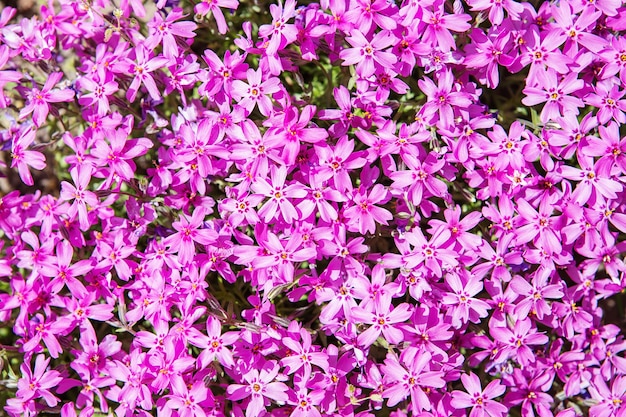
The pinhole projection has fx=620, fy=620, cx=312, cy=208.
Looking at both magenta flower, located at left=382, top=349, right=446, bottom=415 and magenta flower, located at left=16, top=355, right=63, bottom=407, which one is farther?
magenta flower, located at left=16, top=355, right=63, bottom=407

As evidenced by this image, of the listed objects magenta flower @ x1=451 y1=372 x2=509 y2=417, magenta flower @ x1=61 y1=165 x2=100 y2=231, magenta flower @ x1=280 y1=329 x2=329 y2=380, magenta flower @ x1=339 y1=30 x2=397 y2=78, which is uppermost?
magenta flower @ x1=339 y1=30 x2=397 y2=78

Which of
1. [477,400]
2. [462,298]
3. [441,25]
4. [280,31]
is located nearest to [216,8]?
[280,31]

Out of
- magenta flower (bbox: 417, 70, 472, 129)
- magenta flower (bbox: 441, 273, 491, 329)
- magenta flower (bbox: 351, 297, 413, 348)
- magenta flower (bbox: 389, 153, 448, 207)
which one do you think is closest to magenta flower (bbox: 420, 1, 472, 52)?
magenta flower (bbox: 417, 70, 472, 129)

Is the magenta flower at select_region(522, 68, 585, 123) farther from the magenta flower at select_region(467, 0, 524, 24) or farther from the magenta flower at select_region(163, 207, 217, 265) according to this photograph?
the magenta flower at select_region(163, 207, 217, 265)

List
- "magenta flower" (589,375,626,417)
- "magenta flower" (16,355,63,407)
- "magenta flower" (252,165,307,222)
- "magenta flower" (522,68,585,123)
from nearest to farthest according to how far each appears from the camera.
Result: "magenta flower" (252,165,307,222), "magenta flower" (522,68,585,123), "magenta flower" (16,355,63,407), "magenta flower" (589,375,626,417)

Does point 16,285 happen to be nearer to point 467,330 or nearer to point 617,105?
point 467,330

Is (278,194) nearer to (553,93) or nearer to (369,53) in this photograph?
(369,53)

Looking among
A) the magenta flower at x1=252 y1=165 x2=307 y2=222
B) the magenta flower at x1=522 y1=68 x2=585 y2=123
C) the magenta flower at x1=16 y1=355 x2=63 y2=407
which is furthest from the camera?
the magenta flower at x1=16 y1=355 x2=63 y2=407

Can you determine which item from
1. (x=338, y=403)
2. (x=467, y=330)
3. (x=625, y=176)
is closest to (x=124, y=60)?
(x=338, y=403)
